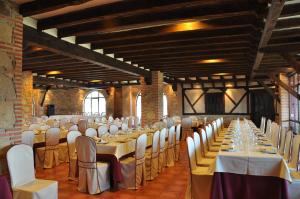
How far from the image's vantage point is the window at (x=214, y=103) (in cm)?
1728

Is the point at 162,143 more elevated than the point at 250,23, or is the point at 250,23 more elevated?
the point at 250,23

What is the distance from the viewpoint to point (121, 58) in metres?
8.85

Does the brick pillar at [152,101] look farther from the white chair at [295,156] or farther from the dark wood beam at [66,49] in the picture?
the white chair at [295,156]

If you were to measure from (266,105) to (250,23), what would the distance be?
1280 cm

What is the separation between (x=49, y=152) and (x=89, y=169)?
267 centimetres

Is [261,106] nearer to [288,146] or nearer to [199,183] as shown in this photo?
[288,146]

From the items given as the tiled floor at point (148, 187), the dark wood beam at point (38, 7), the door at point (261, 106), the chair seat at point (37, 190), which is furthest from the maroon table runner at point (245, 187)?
the door at point (261, 106)

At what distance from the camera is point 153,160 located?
6.04 m

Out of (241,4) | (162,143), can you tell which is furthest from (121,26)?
(162,143)

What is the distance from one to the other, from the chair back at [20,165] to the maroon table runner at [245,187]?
2.66 metres

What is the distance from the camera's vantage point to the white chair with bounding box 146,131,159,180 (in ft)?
19.4

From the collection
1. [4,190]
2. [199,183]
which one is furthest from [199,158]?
[4,190]

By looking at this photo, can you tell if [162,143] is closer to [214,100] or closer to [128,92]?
[214,100]

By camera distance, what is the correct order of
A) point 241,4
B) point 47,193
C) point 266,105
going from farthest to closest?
point 266,105 → point 241,4 → point 47,193
